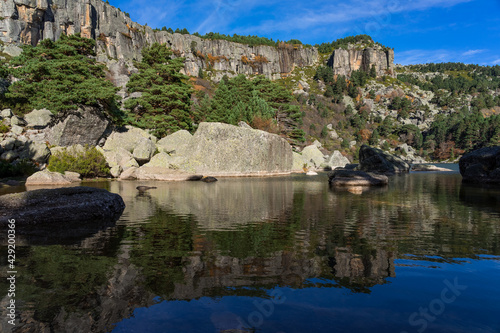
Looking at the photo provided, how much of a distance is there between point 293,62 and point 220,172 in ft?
558

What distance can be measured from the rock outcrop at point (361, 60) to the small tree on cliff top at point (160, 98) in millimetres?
158834

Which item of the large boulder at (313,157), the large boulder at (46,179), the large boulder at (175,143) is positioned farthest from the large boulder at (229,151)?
the large boulder at (313,157)

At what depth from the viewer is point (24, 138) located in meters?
33.9

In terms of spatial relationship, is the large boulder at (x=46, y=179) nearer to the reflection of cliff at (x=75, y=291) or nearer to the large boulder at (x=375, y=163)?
the reflection of cliff at (x=75, y=291)

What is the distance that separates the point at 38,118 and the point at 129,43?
112533 millimetres

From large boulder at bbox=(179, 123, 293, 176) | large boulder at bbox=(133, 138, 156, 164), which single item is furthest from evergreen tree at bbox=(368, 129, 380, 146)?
large boulder at bbox=(133, 138, 156, 164)

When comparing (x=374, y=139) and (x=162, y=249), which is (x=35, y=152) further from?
(x=374, y=139)

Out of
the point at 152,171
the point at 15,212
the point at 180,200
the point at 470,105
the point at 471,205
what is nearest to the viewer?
the point at 15,212

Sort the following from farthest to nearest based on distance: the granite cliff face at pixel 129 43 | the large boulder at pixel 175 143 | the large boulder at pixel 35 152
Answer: the granite cliff face at pixel 129 43, the large boulder at pixel 175 143, the large boulder at pixel 35 152

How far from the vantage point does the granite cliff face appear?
102 m

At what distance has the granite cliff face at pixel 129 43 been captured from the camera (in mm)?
101938

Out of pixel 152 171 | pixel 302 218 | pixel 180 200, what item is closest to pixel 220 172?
pixel 152 171

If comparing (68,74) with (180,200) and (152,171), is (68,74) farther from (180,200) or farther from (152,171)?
(180,200)

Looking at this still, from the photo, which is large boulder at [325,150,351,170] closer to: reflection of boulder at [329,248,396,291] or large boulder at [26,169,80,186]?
large boulder at [26,169,80,186]
